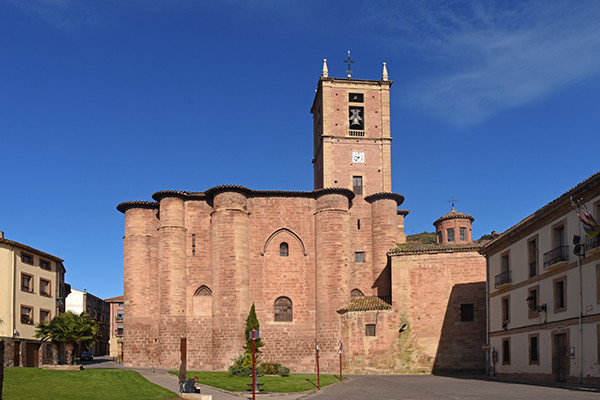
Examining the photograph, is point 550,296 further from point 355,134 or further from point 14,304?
point 14,304

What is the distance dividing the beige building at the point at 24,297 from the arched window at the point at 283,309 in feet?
55.3

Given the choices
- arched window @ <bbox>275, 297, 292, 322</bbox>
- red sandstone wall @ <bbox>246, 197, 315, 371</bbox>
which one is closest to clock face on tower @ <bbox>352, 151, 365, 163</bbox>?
red sandstone wall @ <bbox>246, 197, 315, 371</bbox>

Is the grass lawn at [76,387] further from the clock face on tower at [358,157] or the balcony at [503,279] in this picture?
the clock face on tower at [358,157]

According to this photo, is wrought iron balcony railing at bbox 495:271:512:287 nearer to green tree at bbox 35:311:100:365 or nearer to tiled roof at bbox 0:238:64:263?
green tree at bbox 35:311:100:365

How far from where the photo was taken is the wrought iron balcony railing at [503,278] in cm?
3269

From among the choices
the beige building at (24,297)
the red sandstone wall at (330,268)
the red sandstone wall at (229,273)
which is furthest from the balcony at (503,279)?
the beige building at (24,297)

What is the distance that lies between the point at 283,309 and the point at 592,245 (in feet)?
84.8

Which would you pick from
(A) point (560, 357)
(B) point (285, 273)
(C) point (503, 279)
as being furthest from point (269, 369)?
(A) point (560, 357)

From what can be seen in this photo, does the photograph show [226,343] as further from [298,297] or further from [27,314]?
[27,314]

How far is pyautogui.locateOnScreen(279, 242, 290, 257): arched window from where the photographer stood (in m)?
46.9

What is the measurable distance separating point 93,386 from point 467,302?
25586 millimetres

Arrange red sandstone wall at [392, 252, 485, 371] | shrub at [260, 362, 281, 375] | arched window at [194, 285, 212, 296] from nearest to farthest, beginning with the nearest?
shrub at [260, 362, 281, 375] → red sandstone wall at [392, 252, 485, 371] → arched window at [194, 285, 212, 296]

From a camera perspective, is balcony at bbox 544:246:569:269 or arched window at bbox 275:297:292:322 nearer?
balcony at bbox 544:246:569:269

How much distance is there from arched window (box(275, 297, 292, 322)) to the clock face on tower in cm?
1283
